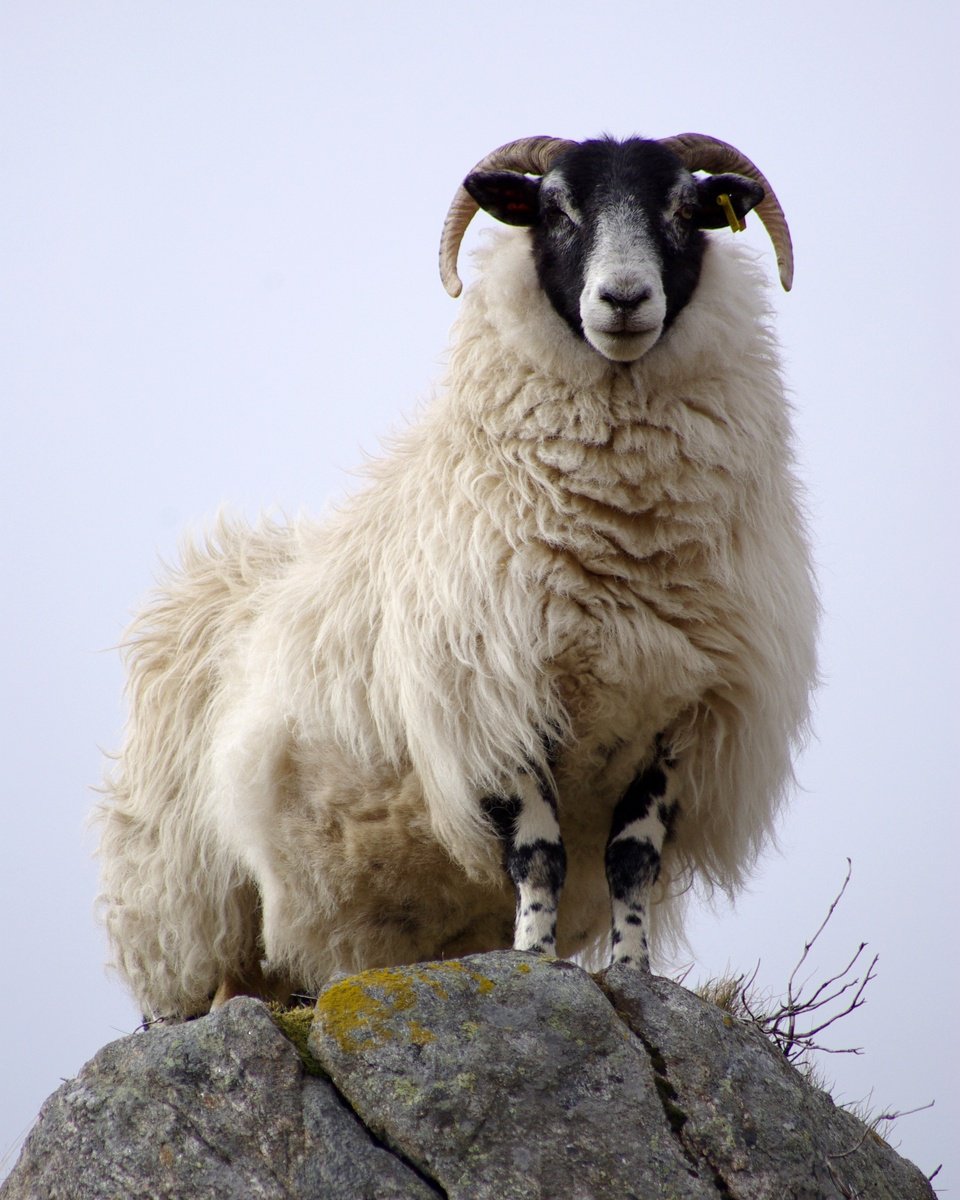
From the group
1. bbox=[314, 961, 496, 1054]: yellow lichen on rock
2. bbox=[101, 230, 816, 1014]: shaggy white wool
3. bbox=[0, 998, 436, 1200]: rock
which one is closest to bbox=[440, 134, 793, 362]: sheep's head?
bbox=[101, 230, 816, 1014]: shaggy white wool

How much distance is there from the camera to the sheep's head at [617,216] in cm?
499

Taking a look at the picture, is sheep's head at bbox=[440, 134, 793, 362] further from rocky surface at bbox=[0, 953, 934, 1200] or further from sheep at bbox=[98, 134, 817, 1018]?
rocky surface at bbox=[0, 953, 934, 1200]

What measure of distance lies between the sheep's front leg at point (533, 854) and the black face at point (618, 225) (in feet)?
5.18

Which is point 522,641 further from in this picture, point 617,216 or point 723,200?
point 723,200

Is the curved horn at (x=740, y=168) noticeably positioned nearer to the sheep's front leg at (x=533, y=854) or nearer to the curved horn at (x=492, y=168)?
the curved horn at (x=492, y=168)

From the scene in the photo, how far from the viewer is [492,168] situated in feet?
19.2

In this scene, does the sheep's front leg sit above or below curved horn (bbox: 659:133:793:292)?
below

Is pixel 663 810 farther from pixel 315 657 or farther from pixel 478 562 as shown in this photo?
pixel 315 657

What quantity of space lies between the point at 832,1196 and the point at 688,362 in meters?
2.83

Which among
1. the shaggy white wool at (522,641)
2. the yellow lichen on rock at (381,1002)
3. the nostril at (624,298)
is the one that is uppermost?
the nostril at (624,298)

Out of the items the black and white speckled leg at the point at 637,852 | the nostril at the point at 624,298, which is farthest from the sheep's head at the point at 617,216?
the black and white speckled leg at the point at 637,852

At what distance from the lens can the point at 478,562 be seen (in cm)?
513

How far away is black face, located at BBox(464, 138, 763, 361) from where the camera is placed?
4965mm

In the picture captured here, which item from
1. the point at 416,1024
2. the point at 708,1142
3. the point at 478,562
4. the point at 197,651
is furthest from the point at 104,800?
the point at 708,1142
